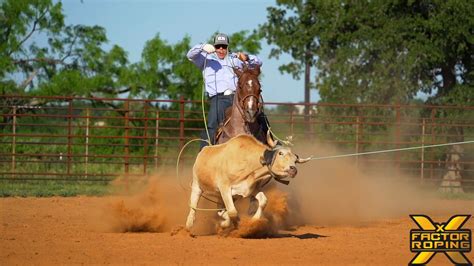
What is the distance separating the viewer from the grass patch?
60.2 feet

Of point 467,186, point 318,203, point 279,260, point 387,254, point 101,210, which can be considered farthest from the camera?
point 467,186

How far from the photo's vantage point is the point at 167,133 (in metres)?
29.6

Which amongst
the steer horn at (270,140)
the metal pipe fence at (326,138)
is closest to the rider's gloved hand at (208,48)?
the steer horn at (270,140)

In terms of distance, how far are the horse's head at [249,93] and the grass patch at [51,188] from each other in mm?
7968

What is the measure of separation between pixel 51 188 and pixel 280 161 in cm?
1056

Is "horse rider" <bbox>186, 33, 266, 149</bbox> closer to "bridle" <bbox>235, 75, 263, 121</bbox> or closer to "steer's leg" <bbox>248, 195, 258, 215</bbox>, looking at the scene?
"bridle" <bbox>235, 75, 263, 121</bbox>

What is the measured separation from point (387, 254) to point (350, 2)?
18.5 m

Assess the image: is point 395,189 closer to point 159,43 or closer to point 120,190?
point 120,190

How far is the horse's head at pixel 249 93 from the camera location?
11297 mm

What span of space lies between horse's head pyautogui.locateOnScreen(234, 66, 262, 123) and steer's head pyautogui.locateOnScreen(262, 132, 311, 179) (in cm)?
97

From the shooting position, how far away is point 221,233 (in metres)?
11.3

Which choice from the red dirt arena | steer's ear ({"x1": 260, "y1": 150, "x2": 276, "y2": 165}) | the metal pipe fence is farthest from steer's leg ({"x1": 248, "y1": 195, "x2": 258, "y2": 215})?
the metal pipe fence

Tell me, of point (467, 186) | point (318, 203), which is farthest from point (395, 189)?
point (318, 203)

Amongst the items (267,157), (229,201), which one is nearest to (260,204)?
(229,201)
